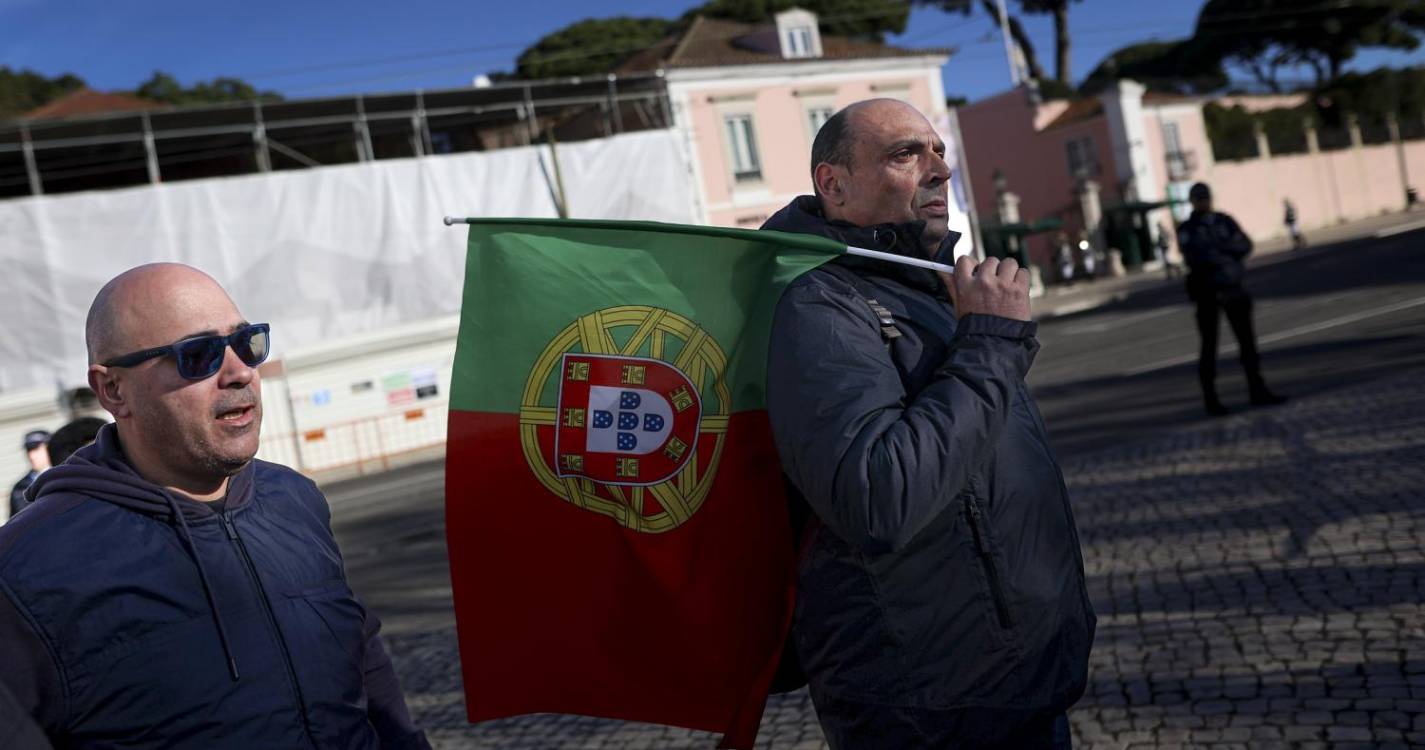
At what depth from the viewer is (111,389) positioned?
7.28ft

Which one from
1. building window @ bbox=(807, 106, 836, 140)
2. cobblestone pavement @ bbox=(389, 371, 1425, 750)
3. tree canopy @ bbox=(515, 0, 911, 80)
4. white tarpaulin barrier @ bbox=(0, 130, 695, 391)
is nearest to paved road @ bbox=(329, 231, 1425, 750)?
cobblestone pavement @ bbox=(389, 371, 1425, 750)

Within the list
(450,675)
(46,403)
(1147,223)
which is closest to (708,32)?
(1147,223)

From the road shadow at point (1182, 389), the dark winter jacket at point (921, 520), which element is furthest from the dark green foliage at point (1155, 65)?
the dark winter jacket at point (921, 520)

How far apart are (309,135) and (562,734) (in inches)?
1204

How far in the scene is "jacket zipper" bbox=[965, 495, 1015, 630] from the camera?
7.46 feet

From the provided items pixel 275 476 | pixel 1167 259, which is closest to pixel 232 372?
pixel 275 476

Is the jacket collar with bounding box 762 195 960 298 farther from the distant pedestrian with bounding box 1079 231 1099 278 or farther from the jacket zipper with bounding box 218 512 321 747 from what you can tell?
the distant pedestrian with bounding box 1079 231 1099 278

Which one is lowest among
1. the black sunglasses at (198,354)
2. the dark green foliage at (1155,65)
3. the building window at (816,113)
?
the black sunglasses at (198,354)

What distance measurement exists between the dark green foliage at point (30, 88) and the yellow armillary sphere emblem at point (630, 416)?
60023 millimetres

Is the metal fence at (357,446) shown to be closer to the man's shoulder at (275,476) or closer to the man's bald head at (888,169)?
the man's shoulder at (275,476)

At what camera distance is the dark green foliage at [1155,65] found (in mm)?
69000

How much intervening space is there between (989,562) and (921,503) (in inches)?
10.0

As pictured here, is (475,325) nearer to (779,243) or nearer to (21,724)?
(779,243)

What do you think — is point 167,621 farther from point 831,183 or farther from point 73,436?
point 73,436
